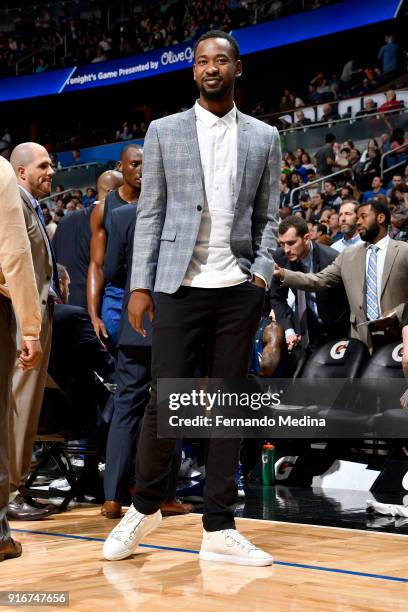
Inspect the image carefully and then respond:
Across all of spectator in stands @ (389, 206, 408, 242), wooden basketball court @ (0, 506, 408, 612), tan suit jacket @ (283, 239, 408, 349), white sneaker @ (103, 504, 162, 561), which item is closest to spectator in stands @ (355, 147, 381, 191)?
spectator in stands @ (389, 206, 408, 242)

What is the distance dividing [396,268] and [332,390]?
0.88 metres

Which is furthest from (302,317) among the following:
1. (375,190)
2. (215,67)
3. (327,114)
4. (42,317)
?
(327,114)

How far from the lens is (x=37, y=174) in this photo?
4.23 metres

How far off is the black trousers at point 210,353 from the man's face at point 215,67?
0.68 metres

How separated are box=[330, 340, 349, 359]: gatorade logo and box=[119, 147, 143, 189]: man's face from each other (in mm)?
1839

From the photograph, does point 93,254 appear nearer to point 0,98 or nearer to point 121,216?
point 121,216

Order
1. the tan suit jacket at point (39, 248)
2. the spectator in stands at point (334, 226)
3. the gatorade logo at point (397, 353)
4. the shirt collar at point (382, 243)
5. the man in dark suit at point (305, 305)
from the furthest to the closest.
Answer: the spectator in stands at point (334, 226), the man in dark suit at point (305, 305), the shirt collar at point (382, 243), the gatorade logo at point (397, 353), the tan suit jacket at point (39, 248)

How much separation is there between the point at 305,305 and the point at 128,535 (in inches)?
130

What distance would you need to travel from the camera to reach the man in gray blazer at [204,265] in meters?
3.06

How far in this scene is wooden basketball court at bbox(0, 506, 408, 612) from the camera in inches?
99.0

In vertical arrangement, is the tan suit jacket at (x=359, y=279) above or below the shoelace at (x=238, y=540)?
above

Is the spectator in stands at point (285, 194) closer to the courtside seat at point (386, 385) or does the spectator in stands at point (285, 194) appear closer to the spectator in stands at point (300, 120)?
the spectator in stands at point (300, 120)

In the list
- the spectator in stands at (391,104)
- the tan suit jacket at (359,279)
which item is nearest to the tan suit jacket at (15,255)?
the tan suit jacket at (359,279)

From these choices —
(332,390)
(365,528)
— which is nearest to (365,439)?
(332,390)
